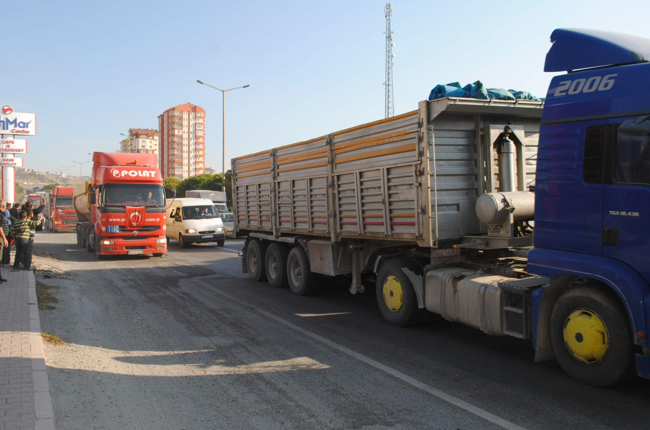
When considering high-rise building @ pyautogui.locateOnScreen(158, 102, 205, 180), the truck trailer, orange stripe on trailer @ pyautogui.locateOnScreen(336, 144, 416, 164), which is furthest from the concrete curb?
high-rise building @ pyautogui.locateOnScreen(158, 102, 205, 180)

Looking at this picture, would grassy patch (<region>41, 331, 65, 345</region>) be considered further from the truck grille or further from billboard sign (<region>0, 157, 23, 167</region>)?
billboard sign (<region>0, 157, 23, 167</region>)

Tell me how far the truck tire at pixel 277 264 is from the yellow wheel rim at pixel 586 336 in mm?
7140

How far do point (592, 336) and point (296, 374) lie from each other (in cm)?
302

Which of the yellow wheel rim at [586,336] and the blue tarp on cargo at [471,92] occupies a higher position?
the blue tarp on cargo at [471,92]

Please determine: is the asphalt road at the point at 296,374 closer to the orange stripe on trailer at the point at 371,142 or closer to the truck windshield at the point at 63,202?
the orange stripe on trailer at the point at 371,142

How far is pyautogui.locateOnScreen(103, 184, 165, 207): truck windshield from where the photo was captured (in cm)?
1688

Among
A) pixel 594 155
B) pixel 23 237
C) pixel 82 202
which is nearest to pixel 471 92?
pixel 594 155

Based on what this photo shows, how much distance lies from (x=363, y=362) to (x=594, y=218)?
294 centimetres

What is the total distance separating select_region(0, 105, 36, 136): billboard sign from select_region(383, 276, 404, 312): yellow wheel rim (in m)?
40.6

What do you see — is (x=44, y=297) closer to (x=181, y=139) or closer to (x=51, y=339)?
(x=51, y=339)

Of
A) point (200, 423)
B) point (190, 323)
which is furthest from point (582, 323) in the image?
point (190, 323)

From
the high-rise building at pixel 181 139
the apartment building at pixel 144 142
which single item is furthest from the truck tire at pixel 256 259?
the apartment building at pixel 144 142

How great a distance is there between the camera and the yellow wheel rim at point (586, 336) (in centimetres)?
482

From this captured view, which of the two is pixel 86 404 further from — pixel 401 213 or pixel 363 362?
pixel 401 213
